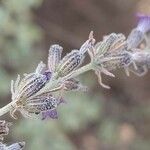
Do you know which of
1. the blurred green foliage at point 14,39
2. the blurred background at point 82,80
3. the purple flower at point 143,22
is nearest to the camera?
the purple flower at point 143,22

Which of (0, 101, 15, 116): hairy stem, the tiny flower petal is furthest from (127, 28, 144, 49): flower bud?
(0, 101, 15, 116): hairy stem

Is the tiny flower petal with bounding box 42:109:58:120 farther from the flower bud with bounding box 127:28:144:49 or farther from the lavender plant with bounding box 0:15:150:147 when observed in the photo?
the flower bud with bounding box 127:28:144:49

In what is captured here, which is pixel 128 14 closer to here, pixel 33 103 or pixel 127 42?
pixel 127 42

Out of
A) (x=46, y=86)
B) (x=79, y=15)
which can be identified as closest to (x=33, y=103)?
(x=46, y=86)

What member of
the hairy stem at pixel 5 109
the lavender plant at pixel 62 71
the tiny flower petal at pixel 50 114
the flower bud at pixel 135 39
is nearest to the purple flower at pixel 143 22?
the flower bud at pixel 135 39

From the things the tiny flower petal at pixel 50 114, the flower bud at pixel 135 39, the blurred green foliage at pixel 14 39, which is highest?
the blurred green foliage at pixel 14 39

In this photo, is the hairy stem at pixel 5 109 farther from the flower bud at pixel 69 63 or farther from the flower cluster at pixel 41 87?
the flower bud at pixel 69 63
